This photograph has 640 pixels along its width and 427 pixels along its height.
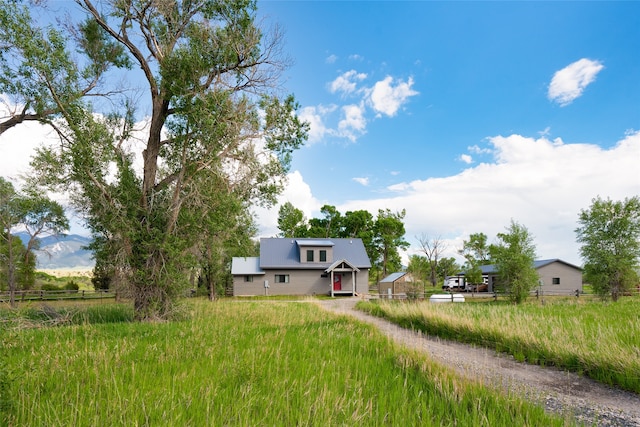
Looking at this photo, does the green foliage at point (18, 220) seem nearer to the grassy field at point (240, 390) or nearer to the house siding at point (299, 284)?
the house siding at point (299, 284)

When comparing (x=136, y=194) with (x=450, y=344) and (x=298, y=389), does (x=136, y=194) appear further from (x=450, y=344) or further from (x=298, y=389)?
(x=450, y=344)

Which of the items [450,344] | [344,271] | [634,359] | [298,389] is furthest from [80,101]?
[344,271]

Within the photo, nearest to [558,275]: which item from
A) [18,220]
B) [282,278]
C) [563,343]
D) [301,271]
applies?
[301,271]

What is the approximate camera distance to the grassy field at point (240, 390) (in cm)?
364

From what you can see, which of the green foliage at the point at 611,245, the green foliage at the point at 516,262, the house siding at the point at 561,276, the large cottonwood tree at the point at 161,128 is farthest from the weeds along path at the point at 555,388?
the house siding at the point at 561,276

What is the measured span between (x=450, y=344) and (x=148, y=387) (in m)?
9.00

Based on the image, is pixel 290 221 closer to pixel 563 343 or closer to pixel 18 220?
pixel 18 220

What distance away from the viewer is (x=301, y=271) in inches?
1563

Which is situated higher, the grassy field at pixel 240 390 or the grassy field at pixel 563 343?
the grassy field at pixel 240 390

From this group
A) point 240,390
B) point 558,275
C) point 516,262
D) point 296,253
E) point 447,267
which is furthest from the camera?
point 447,267

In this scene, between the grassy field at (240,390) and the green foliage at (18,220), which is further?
the green foliage at (18,220)

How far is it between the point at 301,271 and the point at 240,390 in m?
35.7

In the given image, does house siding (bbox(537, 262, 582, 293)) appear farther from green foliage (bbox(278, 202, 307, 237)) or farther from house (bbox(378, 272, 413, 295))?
green foliage (bbox(278, 202, 307, 237))

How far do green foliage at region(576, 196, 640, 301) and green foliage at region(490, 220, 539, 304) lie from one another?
524cm
